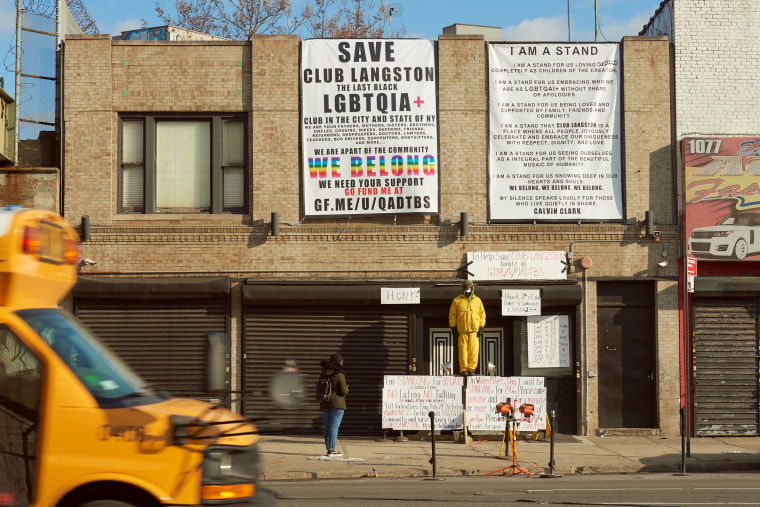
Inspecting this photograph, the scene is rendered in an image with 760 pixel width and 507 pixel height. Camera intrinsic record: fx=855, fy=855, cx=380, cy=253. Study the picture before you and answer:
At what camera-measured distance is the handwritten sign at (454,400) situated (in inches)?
626

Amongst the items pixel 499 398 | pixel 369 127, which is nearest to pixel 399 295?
pixel 499 398

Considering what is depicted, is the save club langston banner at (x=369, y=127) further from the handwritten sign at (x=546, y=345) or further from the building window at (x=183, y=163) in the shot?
the handwritten sign at (x=546, y=345)

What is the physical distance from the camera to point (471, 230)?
702 inches

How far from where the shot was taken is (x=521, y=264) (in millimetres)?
17781

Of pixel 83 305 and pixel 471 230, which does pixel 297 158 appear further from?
pixel 83 305

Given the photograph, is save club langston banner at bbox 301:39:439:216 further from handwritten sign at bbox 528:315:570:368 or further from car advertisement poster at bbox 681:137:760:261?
car advertisement poster at bbox 681:137:760:261

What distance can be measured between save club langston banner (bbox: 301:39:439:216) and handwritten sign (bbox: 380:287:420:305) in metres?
1.62

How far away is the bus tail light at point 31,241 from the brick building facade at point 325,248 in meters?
11.0

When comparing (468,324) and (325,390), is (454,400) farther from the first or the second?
(325,390)

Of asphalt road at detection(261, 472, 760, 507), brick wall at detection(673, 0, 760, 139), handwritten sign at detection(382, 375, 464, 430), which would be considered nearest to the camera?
asphalt road at detection(261, 472, 760, 507)

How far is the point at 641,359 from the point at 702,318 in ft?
4.97

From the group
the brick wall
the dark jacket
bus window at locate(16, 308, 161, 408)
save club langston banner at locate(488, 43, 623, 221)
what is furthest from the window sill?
bus window at locate(16, 308, 161, 408)

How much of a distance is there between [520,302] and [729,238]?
4.46m

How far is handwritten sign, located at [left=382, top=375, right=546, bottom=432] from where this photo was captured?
15.9 m
